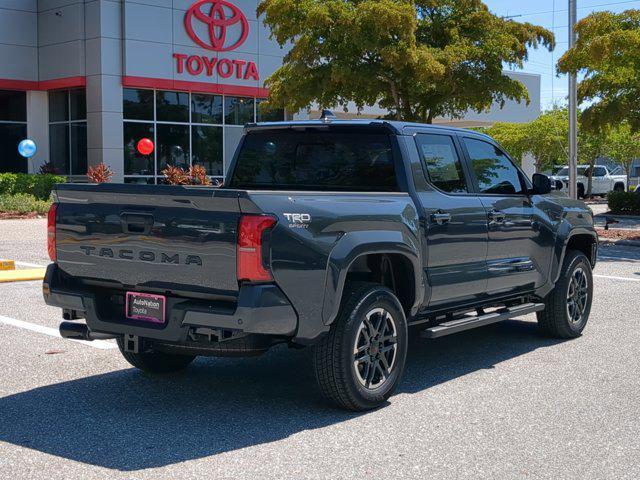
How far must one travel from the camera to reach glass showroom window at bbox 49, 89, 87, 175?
Result: 32.1 metres

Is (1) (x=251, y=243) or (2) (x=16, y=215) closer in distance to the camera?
(1) (x=251, y=243)

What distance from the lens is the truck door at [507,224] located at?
7.44m

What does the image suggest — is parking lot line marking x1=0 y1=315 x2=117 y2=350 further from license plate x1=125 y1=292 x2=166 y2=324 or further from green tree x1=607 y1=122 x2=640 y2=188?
green tree x1=607 y1=122 x2=640 y2=188

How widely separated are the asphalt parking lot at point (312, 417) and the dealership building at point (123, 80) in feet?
77.3

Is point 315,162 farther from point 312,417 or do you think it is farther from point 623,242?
point 623,242

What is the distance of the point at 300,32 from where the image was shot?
24547mm

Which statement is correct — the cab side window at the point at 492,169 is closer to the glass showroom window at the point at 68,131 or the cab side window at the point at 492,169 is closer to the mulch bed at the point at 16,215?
the mulch bed at the point at 16,215

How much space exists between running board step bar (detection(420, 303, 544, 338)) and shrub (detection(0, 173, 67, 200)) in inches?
899

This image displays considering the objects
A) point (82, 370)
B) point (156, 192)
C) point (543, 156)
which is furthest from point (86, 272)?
point (543, 156)

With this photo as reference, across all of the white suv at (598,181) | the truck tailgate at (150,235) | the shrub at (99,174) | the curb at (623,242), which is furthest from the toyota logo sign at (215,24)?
the truck tailgate at (150,235)

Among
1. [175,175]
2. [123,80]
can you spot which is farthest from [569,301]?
[123,80]

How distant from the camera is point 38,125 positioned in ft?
108

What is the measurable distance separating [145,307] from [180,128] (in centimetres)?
2800

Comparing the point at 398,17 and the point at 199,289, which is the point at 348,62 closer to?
the point at 398,17
